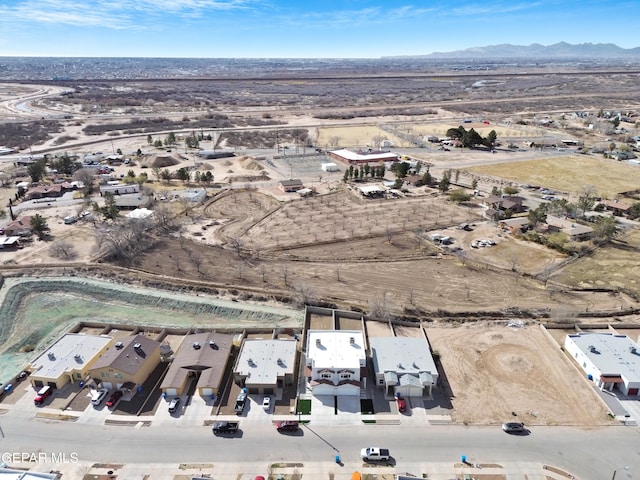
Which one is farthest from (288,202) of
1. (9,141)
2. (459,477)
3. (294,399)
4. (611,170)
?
(9,141)

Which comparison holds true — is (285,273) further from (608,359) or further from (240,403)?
(608,359)

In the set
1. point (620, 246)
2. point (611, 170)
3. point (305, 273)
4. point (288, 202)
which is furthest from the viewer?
point (611, 170)

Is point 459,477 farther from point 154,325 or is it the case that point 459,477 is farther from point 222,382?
point 154,325

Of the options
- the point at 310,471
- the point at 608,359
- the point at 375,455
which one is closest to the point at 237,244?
the point at 310,471

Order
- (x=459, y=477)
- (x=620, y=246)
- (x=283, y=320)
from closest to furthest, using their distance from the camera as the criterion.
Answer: (x=459, y=477)
(x=283, y=320)
(x=620, y=246)

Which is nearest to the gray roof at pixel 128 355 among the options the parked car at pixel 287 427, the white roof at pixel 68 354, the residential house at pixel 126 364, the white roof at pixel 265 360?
the residential house at pixel 126 364

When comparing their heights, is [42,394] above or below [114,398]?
above
